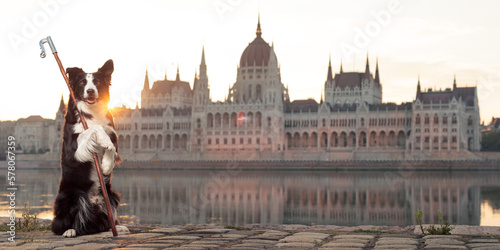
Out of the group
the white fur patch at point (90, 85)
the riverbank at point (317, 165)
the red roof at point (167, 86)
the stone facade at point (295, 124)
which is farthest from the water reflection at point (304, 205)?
the red roof at point (167, 86)

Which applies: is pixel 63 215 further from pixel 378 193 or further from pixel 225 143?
pixel 225 143

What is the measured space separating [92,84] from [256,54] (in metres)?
108

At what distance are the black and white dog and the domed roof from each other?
106 metres

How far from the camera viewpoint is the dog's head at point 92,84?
350 inches

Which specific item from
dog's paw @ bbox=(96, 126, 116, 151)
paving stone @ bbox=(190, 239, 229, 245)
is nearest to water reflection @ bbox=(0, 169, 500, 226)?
dog's paw @ bbox=(96, 126, 116, 151)

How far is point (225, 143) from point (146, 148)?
16.3m

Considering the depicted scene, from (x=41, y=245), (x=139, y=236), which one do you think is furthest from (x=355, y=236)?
(x=41, y=245)

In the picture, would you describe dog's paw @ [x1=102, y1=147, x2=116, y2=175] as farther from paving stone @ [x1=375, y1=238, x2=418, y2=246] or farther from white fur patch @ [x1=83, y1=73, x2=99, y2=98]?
paving stone @ [x1=375, y1=238, x2=418, y2=246]

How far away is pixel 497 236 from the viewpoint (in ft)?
30.0

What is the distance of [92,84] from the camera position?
893cm

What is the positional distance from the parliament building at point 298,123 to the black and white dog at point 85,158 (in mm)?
79845

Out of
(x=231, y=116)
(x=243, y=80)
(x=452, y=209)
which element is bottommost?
(x=452, y=209)

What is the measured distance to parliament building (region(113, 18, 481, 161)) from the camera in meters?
93.6

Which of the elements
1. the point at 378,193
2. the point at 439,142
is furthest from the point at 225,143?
the point at 378,193
